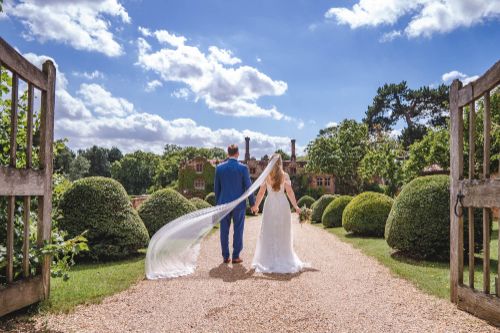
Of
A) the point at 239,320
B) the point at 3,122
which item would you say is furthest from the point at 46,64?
the point at 239,320

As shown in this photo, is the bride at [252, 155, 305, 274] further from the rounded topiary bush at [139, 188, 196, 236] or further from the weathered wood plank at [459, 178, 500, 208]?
the rounded topiary bush at [139, 188, 196, 236]

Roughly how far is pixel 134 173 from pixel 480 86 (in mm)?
71652

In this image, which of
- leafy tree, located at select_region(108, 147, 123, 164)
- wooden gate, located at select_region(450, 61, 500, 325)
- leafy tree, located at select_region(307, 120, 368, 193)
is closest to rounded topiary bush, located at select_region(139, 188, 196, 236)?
wooden gate, located at select_region(450, 61, 500, 325)

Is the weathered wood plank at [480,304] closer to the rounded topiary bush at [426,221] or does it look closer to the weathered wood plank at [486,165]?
the weathered wood plank at [486,165]

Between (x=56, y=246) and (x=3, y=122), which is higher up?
(x=3, y=122)

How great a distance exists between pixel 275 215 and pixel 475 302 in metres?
4.02

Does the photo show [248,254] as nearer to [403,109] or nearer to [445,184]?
[445,184]

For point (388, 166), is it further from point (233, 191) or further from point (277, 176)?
point (233, 191)

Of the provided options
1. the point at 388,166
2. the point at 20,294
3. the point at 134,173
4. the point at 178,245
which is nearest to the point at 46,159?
the point at 20,294

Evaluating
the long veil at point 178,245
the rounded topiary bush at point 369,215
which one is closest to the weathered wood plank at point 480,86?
the long veil at point 178,245

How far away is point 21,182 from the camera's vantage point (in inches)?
185

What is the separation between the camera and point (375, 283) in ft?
23.0

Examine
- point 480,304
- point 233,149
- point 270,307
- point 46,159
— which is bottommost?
point 270,307

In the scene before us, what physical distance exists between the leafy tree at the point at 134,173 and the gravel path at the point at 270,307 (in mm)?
67493
